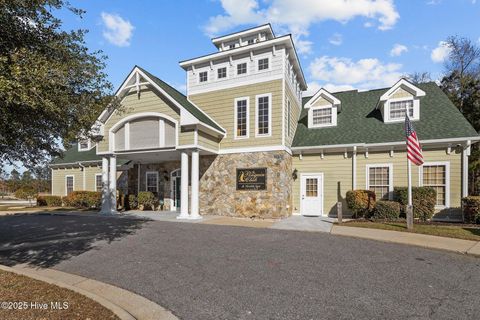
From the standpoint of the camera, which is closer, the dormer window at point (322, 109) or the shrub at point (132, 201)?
the dormer window at point (322, 109)

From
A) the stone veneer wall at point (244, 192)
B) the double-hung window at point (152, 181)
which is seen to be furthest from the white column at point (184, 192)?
the double-hung window at point (152, 181)

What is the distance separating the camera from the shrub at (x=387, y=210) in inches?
534

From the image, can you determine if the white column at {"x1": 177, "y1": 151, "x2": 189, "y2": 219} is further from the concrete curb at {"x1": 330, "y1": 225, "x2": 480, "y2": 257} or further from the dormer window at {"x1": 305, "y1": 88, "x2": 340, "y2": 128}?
the dormer window at {"x1": 305, "y1": 88, "x2": 340, "y2": 128}

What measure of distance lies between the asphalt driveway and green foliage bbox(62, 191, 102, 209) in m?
10.8

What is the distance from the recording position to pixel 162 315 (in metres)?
4.16

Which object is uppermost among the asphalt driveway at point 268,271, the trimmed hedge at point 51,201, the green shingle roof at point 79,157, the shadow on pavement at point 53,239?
the green shingle roof at point 79,157

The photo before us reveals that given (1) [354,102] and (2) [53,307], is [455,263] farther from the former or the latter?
(1) [354,102]

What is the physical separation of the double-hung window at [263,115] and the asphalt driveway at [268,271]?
263 inches

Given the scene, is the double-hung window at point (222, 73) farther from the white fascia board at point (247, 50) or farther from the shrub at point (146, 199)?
the shrub at point (146, 199)

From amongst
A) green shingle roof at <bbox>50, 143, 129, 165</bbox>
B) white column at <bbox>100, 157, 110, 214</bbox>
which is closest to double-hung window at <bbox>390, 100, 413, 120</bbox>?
white column at <bbox>100, 157, 110, 214</bbox>

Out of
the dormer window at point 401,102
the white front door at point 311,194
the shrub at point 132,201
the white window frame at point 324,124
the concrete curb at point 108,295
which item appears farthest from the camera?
the shrub at point 132,201

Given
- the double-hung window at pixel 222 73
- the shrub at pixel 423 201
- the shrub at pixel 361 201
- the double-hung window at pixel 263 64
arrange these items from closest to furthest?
the shrub at pixel 423 201 → the shrub at pixel 361 201 → the double-hung window at pixel 263 64 → the double-hung window at pixel 222 73

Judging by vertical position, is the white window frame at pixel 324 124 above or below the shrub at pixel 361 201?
above

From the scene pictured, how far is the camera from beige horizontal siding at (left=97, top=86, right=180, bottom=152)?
50.2ft
